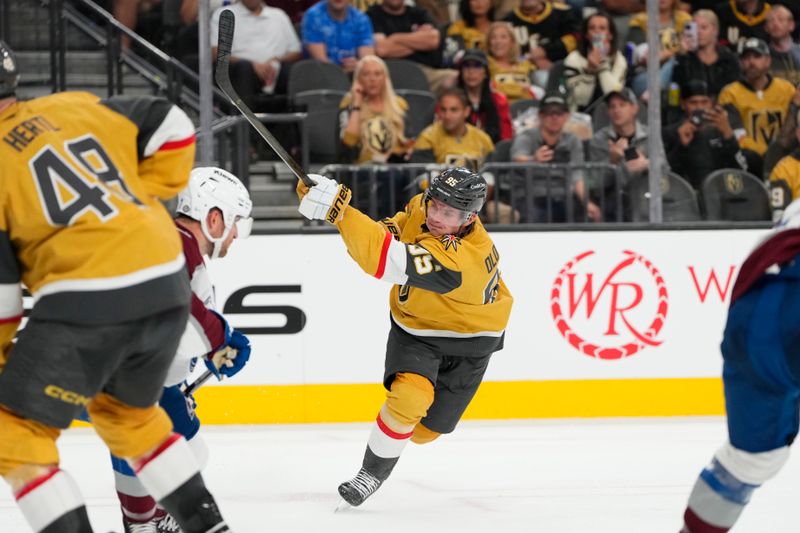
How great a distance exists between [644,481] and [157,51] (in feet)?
12.8

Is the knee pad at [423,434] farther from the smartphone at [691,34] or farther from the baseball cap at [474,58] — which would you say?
the smartphone at [691,34]

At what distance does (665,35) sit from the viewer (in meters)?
8.26

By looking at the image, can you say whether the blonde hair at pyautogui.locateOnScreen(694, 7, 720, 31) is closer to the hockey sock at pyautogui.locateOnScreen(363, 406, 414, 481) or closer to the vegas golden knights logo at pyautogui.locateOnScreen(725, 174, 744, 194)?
the vegas golden knights logo at pyautogui.locateOnScreen(725, 174, 744, 194)

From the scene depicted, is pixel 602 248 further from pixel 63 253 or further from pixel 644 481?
pixel 63 253

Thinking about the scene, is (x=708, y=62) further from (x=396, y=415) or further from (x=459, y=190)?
(x=396, y=415)

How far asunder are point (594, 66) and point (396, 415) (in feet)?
13.7

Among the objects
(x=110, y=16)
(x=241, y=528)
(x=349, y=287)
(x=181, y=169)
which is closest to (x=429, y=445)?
(x=349, y=287)

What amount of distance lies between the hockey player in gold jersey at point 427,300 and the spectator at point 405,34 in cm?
349

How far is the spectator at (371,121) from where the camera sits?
6.97 metres

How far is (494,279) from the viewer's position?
443cm

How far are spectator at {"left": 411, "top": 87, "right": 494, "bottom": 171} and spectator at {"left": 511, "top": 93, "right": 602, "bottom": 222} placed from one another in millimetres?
236

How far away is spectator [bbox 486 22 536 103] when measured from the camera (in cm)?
790

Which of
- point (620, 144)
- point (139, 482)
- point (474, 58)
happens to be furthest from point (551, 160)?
point (139, 482)

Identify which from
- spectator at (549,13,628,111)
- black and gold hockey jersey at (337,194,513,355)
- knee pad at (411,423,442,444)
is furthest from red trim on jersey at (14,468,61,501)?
spectator at (549,13,628,111)
